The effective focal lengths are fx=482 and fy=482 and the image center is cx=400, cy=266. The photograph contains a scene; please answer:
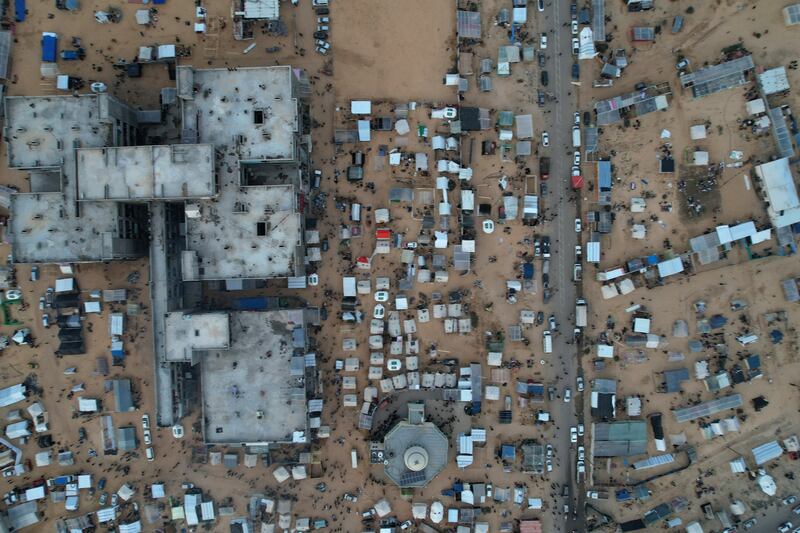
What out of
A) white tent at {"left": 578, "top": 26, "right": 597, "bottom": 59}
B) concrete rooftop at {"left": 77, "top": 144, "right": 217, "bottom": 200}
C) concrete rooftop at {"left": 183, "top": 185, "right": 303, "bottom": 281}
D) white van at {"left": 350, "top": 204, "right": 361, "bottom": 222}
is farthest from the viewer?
white van at {"left": 350, "top": 204, "right": 361, "bottom": 222}

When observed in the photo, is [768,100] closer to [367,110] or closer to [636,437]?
[636,437]

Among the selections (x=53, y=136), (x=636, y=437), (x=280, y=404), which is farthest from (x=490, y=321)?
(x=53, y=136)

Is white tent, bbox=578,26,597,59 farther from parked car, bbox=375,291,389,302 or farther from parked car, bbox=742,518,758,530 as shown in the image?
parked car, bbox=742,518,758,530

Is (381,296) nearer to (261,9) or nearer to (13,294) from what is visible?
(261,9)

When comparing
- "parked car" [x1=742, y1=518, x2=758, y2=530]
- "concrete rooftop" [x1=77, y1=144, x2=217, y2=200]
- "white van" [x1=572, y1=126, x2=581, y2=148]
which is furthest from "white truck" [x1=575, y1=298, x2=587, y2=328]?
"concrete rooftop" [x1=77, y1=144, x2=217, y2=200]

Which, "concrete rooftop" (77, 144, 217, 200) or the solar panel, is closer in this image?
"concrete rooftop" (77, 144, 217, 200)
